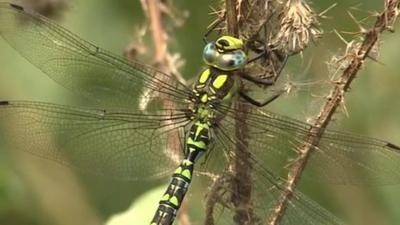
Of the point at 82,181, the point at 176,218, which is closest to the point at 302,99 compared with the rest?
the point at 176,218

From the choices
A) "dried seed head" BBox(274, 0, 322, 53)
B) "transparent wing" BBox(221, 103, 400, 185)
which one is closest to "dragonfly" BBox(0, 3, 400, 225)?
"transparent wing" BBox(221, 103, 400, 185)

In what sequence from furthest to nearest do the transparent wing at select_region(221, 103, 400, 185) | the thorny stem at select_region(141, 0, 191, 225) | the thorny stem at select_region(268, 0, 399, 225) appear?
the thorny stem at select_region(141, 0, 191, 225) → the transparent wing at select_region(221, 103, 400, 185) → the thorny stem at select_region(268, 0, 399, 225)

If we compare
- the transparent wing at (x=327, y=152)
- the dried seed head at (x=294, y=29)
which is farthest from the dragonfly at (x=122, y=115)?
the dried seed head at (x=294, y=29)

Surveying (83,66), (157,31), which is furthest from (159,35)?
(83,66)

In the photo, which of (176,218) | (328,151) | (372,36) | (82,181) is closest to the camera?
(372,36)

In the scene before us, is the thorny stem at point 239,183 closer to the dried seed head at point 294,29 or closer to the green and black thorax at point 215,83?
the dried seed head at point 294,29

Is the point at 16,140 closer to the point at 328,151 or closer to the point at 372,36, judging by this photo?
the point at 328,151

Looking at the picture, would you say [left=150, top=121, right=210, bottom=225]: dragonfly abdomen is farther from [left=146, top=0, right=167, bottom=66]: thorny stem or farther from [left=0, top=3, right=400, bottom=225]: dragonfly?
[left=146, top=0, right=167, bottom=66]: thorny stem
